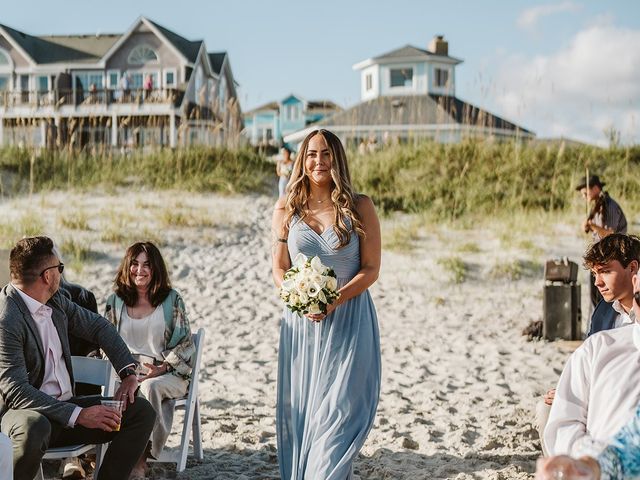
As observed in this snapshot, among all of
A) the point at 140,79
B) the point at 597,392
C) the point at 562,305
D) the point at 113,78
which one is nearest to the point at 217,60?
the point at 140,79

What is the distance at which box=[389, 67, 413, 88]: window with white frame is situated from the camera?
127 ft

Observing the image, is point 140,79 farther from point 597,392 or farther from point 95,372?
point 597,392

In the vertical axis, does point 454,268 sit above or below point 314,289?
below

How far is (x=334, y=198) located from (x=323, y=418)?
1147 millimetres

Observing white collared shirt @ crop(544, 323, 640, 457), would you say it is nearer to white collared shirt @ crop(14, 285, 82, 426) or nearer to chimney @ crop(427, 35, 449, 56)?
white collared shirt @ crop(14, 285, 82, 426)

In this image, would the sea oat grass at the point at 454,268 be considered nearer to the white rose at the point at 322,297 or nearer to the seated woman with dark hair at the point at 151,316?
the seated woman with dark hair at the point at 151,316

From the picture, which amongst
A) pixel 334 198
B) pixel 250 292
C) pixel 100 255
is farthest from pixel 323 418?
pixel 100 255

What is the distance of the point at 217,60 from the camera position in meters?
42.5

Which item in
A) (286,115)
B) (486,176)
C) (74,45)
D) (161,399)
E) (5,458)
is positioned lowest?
(161,399)

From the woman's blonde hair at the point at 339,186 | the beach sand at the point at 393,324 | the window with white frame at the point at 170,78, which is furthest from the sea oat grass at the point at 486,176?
the window with white frame at the point at 170,78

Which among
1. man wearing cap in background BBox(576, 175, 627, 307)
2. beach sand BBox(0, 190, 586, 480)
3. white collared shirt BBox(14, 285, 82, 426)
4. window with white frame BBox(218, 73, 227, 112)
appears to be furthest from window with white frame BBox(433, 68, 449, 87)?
white collared shirt BBox(14, 285, 82, 426)

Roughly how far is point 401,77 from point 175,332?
115 ft

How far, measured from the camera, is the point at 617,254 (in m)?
3.47

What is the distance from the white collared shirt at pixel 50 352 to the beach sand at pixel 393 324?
110 cm
